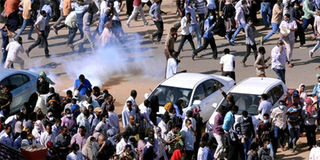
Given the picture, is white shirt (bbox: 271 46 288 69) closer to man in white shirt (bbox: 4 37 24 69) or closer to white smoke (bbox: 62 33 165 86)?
white smoke (bbox: 62 33 165 86)

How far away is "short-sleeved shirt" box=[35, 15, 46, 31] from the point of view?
1031 inches

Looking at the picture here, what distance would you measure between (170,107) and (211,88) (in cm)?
248

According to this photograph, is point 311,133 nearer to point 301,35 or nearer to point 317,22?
point 317,22

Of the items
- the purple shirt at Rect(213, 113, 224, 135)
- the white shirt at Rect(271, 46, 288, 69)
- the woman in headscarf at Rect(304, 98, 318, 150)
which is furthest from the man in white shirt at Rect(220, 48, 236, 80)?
the purple shirt at Rect(213, 113, 224, 135)

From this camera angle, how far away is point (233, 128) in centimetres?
1792

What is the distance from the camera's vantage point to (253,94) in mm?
19281

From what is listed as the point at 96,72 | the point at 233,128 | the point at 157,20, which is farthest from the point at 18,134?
the point at 157,20

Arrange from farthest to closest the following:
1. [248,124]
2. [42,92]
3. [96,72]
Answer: [96,72] < [42,92] < [248,124]

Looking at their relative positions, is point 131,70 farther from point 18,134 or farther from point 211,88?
point 18,134

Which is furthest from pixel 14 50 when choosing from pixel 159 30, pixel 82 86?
pixel 159 30

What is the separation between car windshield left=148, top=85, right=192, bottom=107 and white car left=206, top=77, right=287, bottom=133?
0.82 meters

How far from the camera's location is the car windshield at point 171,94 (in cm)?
1956

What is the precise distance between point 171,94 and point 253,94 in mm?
1945

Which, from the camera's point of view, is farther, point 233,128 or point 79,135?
point 233,128
